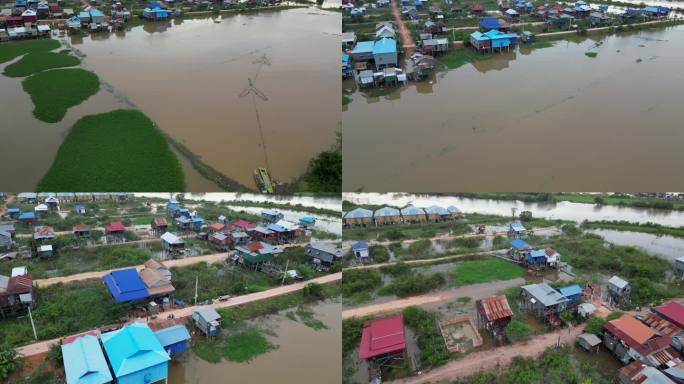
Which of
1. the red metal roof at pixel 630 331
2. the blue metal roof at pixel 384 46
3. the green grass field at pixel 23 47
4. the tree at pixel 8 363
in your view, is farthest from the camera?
the green grass field at pixel 23 47

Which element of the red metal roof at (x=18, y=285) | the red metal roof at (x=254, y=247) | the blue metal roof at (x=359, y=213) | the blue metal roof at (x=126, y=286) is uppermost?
the red metal roof at (x=18, y=285)

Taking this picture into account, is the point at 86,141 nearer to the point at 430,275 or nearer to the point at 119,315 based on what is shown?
the point at 119,315

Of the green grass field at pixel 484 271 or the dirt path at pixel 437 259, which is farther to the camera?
the dirt path at pixel 437 259

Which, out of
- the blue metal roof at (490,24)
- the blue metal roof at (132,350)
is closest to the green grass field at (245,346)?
the blue metal roof at (132,350)

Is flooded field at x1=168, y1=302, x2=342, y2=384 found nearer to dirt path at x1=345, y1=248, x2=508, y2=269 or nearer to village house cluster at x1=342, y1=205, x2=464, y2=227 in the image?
dirt path at x1=345, y1=248, x2=508, y2=269

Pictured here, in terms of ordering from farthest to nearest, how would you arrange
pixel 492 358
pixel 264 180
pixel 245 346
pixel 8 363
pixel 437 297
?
pixel 264 180 → pixel 437 297 → pixel 245 346 → pixel 492 358 → pixel 8 363

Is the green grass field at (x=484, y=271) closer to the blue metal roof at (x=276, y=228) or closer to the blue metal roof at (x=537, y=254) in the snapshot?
the blue metal roof at (x=537, y=254)

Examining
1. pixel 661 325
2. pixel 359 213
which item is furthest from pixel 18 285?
pixel 661 325

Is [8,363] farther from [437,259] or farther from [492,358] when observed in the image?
[437,259]
